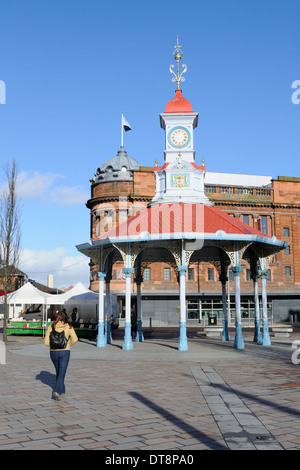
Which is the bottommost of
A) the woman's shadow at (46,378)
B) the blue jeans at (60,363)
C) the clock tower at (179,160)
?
the woman's shadow at (46,378)

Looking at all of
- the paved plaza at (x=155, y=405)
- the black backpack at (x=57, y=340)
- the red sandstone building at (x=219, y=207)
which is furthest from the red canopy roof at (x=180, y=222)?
the red sandstone building at (x=219, y=207)

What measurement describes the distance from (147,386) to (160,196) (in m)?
13.3

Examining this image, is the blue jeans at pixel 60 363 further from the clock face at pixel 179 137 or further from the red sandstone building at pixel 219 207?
the red sandstone building at pixel 219 207

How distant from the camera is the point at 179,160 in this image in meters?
22.5

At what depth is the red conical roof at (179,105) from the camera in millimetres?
23862

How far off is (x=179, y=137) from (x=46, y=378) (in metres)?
15.7

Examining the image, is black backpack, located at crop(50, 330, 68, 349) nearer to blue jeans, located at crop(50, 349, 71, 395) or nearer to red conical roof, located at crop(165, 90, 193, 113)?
blue jeans, located at crop(50, 349, 71, 395)

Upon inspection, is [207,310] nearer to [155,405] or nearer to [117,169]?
[117,169]

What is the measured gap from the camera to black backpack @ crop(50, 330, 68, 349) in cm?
896

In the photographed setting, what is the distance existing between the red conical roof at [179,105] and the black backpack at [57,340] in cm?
1746

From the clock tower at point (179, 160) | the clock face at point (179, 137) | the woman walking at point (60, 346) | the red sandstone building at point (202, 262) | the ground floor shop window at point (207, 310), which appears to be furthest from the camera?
the ground floor shop window at point (207, 310)

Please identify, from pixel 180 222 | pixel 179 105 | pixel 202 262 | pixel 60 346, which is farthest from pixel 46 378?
pixel 202 262

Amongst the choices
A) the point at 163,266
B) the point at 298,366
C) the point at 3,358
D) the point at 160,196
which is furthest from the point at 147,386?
the point at 163,266

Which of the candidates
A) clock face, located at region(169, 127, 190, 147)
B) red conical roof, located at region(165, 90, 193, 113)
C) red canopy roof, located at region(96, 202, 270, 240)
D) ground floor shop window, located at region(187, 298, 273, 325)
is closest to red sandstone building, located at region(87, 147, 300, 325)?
ground floor shop window, located at region(187, 298, 273, 325)
